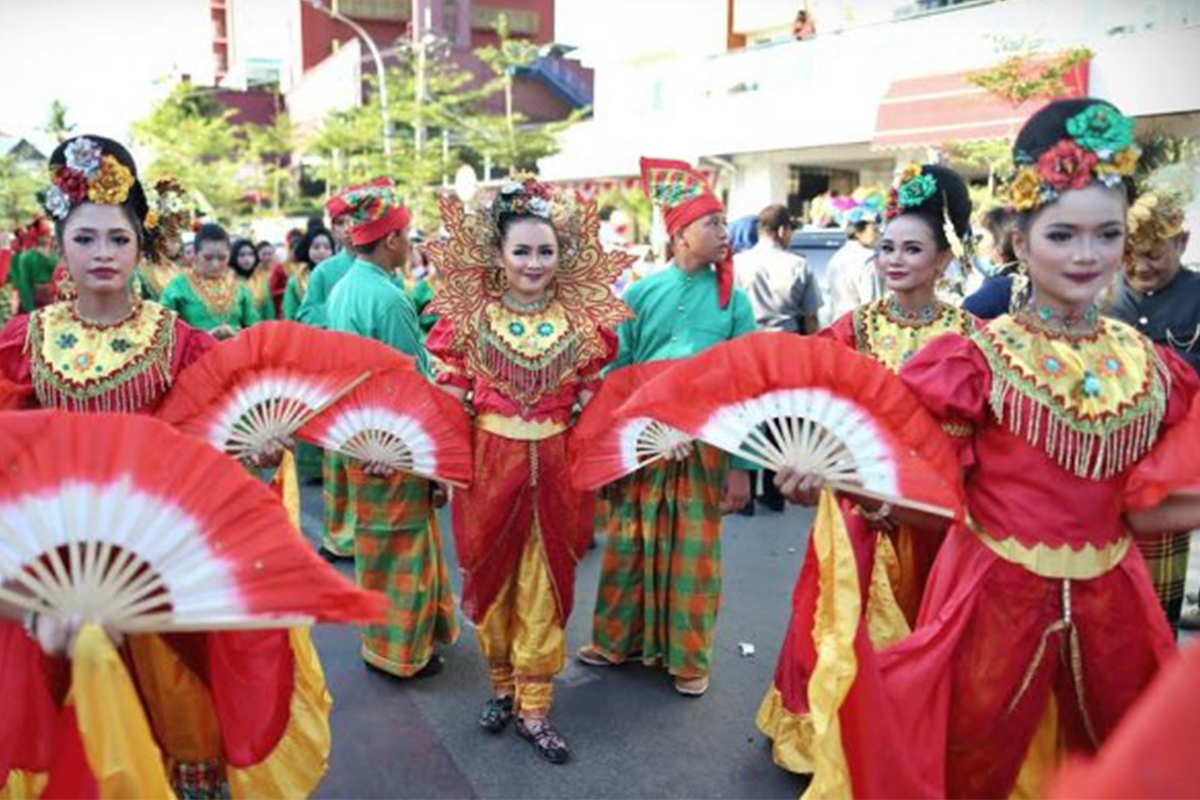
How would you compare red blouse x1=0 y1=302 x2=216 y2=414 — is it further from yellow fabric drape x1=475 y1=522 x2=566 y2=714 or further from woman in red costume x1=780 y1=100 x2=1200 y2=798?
woman in red costume x1=780 y1=100 x2=1200 y2=798

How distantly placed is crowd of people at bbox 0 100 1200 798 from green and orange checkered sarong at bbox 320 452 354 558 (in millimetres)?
1372

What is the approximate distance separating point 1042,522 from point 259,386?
2039 millimetres

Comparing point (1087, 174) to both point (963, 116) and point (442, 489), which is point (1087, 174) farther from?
point (963, 116)

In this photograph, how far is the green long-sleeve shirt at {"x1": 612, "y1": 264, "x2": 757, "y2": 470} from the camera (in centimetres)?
391

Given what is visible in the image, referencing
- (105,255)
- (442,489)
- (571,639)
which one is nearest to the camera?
(105,255)

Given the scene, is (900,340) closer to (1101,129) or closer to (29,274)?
(1101,129)

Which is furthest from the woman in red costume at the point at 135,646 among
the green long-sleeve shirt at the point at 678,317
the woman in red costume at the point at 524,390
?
the green long-sleeve shirt at the point at 678,317

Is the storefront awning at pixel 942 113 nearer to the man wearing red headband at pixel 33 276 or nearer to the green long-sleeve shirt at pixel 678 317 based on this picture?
the green long-sleeve shirt at pixel 678 317

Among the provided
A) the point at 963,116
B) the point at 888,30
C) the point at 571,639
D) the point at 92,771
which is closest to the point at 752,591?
the point at 571,639

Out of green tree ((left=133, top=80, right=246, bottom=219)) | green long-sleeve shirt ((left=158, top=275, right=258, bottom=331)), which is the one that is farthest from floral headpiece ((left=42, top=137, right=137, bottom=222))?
green tree ((left=133, top=80, right=246, bottom=219))

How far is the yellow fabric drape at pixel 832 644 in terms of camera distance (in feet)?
6.86

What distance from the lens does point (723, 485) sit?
397 cm

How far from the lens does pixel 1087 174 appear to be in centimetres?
211

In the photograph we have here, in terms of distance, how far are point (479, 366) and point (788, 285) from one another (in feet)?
12.1
